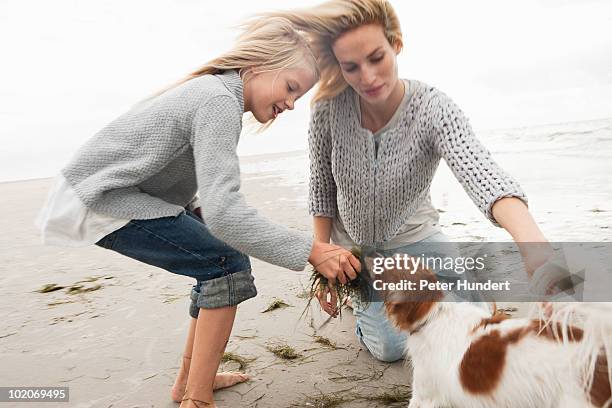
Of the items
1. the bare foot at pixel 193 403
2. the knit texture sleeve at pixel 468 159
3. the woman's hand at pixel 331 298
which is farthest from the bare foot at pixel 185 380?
the knit texture sleeve at pixel 468 159

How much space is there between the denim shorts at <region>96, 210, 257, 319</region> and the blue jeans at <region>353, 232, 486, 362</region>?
76 centimetres

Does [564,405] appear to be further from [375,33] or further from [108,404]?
[108,404]

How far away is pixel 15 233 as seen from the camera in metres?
9.47

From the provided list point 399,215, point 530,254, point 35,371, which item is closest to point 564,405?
point 530,254

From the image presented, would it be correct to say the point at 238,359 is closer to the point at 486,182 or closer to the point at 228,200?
the point at 228,200

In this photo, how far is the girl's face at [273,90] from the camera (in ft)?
8.23

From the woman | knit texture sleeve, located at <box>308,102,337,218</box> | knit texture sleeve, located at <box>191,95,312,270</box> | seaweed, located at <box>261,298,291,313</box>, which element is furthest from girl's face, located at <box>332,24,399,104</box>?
seaweed, located at <box>261,298,291,313</box>

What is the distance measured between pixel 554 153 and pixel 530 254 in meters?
12.7

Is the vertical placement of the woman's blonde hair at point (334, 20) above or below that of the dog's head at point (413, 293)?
above

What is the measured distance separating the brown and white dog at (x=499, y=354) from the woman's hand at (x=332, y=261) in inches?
7.5

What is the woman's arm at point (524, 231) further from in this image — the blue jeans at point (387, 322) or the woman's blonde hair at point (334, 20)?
the woman's blonde hair at point (334, 20)

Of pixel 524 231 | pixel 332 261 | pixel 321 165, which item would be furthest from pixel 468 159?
pixel 321 165

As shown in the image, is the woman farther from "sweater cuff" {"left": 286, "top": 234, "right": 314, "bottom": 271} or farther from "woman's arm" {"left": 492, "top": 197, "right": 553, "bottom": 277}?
"sweater cuff" {"left": 286, "top": 234, "right": 314, "bottom": 271}

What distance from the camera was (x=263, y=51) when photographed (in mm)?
2502
